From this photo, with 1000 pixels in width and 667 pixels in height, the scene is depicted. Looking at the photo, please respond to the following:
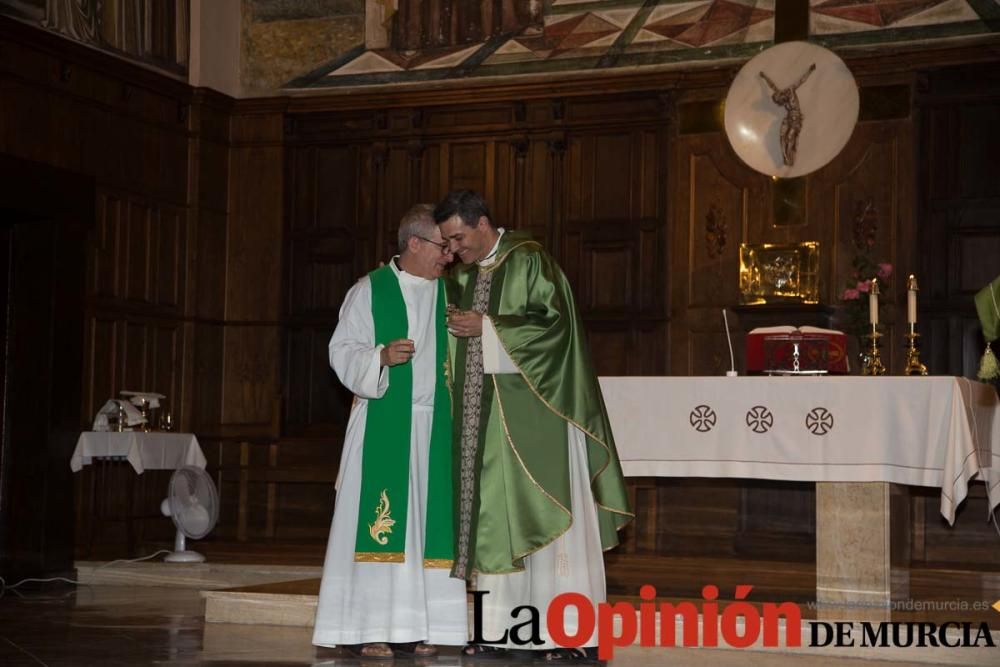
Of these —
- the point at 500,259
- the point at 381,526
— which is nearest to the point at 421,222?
the point at 500,259

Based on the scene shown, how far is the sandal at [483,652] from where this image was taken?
5953mm

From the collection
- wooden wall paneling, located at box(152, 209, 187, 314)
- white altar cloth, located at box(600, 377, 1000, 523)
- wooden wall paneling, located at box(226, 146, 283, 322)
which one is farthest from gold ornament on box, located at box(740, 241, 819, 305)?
wooden wall paneling, located at box(152, 209, 187, 314)

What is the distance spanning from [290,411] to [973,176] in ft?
19.9

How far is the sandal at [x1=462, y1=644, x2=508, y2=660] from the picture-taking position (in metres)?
5.95

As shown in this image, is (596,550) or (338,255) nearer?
(596,550)

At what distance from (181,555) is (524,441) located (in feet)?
17.6

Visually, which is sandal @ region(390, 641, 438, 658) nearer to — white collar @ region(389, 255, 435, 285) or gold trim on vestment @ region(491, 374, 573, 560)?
gold trim on vestment @ region(491, 374, 573, 560)

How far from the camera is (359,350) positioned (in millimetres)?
6066

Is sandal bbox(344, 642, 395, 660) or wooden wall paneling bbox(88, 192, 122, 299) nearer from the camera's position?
sandal bbox(344, 642, 395, 660)

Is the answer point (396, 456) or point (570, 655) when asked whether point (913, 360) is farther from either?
point (396, 456)

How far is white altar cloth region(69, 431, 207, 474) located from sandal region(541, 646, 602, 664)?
17.5 feet

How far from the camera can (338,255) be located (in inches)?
504

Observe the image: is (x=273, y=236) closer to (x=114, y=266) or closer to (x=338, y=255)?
(x=338, y=255)

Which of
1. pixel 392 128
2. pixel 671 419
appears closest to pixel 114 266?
pixel 392 128
